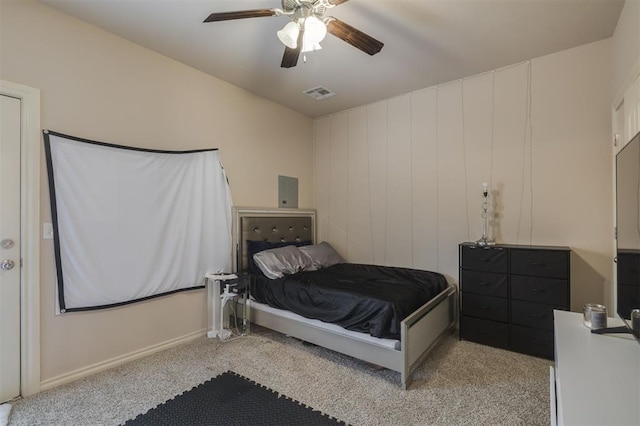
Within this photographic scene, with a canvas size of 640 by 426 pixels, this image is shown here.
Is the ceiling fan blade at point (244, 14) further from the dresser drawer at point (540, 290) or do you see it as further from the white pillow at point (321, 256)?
the dresser drawer at point (540, 290)

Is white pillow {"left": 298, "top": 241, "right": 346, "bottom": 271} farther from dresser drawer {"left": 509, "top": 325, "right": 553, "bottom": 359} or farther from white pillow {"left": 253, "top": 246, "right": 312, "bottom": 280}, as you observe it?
dresser drawer {"left": 509, "top": 325, "right": 553, "bottom": 359}

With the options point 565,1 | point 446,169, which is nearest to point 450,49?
point 565,1

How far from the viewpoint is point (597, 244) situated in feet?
8.64

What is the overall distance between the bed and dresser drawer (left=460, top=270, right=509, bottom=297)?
228 millimetres

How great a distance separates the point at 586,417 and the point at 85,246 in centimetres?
303

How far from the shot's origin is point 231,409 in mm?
1908

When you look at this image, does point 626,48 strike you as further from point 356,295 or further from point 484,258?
point 356,295

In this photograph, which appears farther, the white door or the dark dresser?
the dark dresser

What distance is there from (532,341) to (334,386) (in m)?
1.83

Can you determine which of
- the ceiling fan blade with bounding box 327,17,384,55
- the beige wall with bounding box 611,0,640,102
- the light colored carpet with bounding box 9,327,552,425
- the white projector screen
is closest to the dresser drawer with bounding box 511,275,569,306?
the light colored carpet with bounding box 9,327,552,425

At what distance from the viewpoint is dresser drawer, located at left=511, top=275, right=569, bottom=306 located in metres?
2.50

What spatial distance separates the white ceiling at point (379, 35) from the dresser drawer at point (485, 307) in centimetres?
231

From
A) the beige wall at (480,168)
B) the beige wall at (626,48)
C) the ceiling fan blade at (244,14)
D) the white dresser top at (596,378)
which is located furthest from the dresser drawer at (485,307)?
the ceiling fan blade at (244,14)

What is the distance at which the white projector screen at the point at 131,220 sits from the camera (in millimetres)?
2248
